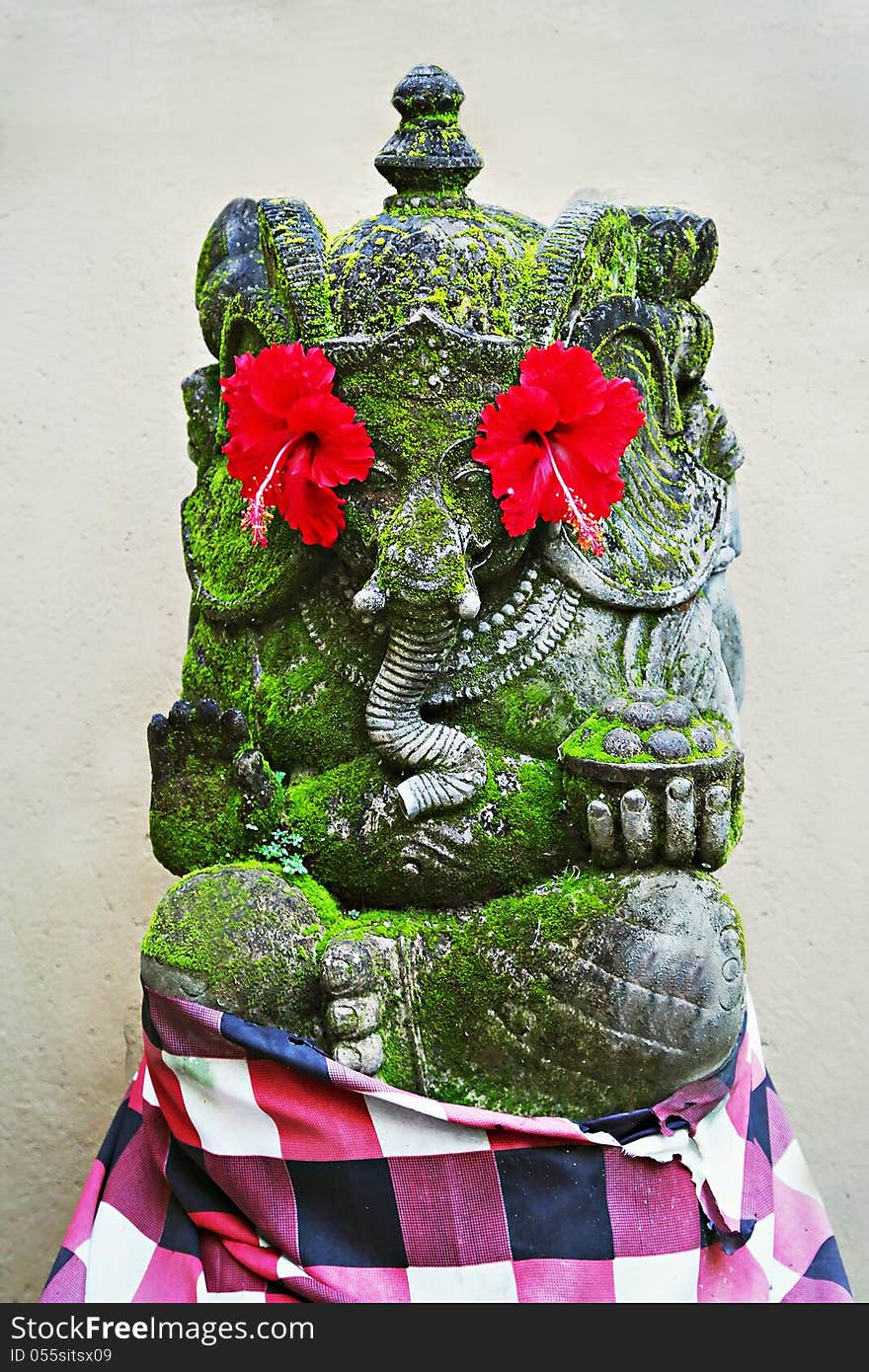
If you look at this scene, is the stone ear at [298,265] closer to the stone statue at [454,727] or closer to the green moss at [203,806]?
the stone statue at [454,727]

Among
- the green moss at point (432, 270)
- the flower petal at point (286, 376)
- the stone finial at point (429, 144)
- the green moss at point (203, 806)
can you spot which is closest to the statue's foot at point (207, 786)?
the green moss at point (203, 806)

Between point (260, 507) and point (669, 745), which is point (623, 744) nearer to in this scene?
point (669, 745)

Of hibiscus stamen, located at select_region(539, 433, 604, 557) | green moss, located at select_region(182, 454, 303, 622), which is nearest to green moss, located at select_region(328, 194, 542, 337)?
hibiscus stamen, located at select_region(539, 433, 604, 557)

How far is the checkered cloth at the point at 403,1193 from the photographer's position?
198 centimetres

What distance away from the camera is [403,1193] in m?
1.98

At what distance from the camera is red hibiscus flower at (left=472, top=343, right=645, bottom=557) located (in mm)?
1982

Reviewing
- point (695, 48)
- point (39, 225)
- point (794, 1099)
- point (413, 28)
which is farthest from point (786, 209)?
point (794, 1099)

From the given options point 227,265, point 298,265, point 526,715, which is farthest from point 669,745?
point 227,265

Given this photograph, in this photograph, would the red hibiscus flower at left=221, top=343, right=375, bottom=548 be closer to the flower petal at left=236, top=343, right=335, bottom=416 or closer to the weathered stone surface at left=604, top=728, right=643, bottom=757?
the flower petal at left=236, top=343, right=335, bottom=416

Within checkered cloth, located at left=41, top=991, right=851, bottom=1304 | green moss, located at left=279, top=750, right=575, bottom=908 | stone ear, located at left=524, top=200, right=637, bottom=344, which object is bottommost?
checkered cloth, located at left=41, top=991, right=851, bottom=1304

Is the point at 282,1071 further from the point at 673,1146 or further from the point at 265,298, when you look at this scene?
the point at 265,298

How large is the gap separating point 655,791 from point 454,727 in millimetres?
241

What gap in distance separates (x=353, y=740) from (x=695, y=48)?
1.45m

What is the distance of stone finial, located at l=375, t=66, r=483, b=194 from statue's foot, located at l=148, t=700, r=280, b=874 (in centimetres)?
61
